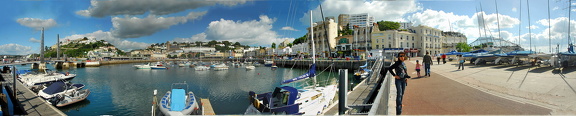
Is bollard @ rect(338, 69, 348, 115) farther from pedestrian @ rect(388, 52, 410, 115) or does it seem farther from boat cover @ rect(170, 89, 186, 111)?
boat cover @ rect(170, 89, 186, 111)

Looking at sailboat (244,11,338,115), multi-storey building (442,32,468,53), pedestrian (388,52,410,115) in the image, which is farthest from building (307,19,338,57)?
pedestrian (388,52,410,115)

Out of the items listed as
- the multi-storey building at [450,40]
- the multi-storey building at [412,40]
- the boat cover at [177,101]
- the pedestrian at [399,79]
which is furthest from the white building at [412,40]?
the pedestrian at [399,79]

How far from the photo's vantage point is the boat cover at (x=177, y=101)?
470 inches

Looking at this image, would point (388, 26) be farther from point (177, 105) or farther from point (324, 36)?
point (177, 105)

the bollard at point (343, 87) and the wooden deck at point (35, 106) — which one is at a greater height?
the bollard at point (343, 87)

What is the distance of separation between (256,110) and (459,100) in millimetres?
7863

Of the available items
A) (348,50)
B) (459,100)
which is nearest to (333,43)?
(348,50)

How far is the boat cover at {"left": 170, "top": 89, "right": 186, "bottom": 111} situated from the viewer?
11.9m

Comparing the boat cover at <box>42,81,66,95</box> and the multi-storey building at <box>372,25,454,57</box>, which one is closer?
the boat cover at <box>42,81,66,95</box>

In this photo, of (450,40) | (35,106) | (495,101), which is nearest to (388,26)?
(450,40)

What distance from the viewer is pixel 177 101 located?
1241 centimetres

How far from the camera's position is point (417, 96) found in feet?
26.2

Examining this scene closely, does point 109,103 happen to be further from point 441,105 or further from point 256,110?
point 441,105

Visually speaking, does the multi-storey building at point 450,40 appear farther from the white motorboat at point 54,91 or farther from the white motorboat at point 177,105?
the white motorboat at point 54,91
